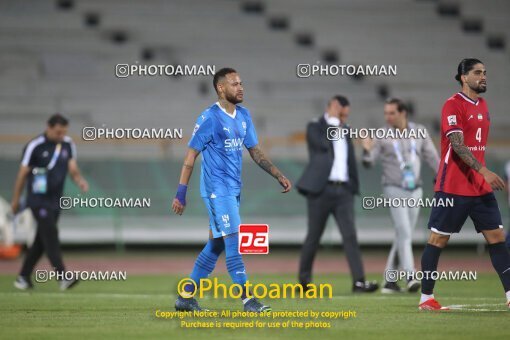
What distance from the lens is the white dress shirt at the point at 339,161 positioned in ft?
42.5

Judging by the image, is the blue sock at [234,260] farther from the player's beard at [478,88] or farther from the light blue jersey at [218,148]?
the player's beard at [478,88]

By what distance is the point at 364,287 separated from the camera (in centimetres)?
1252

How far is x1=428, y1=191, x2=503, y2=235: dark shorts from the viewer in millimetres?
9445

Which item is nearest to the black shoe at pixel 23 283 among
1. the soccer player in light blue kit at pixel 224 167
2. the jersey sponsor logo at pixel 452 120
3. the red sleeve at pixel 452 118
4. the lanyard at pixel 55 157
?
the lanyard at pixel 55 157

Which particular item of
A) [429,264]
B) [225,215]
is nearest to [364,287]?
[429,264]

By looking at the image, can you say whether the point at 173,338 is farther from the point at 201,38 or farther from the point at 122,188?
the point at 201,38

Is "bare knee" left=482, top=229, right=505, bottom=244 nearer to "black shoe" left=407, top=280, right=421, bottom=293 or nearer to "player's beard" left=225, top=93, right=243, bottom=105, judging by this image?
"player's beard" left=225, top=93, right=243, bottom=105

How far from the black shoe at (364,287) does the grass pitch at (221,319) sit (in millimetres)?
213

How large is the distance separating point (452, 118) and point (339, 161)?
148 inches

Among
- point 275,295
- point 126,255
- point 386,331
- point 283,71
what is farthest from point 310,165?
point 283,71

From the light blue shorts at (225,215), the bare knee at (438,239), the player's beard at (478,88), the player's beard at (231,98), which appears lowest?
the bare knee at (438,239)

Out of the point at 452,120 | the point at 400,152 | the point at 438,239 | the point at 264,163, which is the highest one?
the point at 400,152

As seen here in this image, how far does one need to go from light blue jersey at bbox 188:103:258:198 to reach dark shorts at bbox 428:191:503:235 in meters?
1.95

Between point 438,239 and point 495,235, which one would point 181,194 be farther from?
point 495,235
